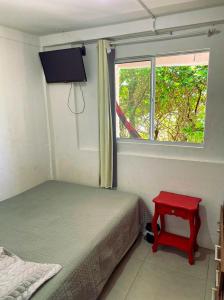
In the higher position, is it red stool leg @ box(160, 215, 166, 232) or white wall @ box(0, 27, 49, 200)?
white wall @ box(0, 27, 49, 200)

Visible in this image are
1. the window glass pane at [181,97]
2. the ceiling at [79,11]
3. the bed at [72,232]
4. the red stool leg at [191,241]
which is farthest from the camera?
the window glass pane at [181,97]

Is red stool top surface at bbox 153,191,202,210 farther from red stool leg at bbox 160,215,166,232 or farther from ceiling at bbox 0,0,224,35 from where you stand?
ceiling at bbox 0,0,224,35

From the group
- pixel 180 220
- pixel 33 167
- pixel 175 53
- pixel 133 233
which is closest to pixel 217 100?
pixel 175 53

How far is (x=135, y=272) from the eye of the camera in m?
2.12

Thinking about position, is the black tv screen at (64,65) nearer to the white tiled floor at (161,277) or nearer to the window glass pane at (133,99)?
the window glass pane at (133,99)

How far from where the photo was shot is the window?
2.36 meters

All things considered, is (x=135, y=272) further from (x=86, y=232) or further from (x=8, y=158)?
(x=8, y=158)

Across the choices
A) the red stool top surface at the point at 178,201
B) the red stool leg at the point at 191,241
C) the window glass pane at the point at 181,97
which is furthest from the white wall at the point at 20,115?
the red stool leg at the point at 191,241

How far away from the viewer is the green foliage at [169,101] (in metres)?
2.37

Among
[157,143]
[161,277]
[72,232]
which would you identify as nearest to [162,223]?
[161,277]

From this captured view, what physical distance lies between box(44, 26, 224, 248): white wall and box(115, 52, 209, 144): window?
13 centimetres

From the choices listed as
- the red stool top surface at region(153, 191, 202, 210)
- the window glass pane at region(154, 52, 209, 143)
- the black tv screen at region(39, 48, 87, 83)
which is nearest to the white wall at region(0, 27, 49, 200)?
the black tv screen at region(39, 48, 87, 83)

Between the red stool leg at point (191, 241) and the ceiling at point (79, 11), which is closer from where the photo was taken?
the ceiling at point (79, 11)

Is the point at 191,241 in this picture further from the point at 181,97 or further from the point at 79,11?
the point at 79,11
